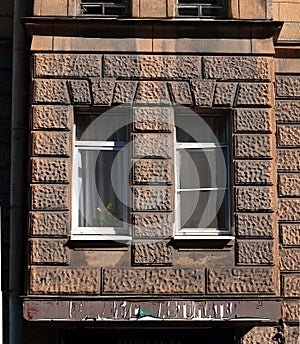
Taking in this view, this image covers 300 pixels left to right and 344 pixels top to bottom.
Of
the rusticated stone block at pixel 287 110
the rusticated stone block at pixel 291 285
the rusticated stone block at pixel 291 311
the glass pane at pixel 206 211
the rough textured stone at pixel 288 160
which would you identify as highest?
the rusticated stone block at pixel 287 110

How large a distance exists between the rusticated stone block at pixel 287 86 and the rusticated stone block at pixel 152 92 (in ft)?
5.95

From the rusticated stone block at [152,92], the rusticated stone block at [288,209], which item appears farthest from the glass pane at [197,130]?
the rusticated stone block at [288,209]

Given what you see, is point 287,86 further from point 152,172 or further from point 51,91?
point 51,91

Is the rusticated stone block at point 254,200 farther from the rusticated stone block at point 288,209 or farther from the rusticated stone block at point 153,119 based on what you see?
the rusticated stone block at point 153,119

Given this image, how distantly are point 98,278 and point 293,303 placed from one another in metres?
2.82

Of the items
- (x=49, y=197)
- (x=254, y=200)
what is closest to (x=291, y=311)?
(x=254, y=200)

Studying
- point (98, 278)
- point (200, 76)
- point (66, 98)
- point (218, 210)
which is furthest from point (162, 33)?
point (98, 278)

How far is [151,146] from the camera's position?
12586mm

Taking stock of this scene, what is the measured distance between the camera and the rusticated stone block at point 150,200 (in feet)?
40.9

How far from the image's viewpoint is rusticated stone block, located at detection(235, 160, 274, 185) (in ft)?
41.2

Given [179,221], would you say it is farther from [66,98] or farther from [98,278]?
[66,98]

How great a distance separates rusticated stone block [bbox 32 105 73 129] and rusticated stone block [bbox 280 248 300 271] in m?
3.48

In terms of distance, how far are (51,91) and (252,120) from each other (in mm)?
2740

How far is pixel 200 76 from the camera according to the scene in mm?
12750
